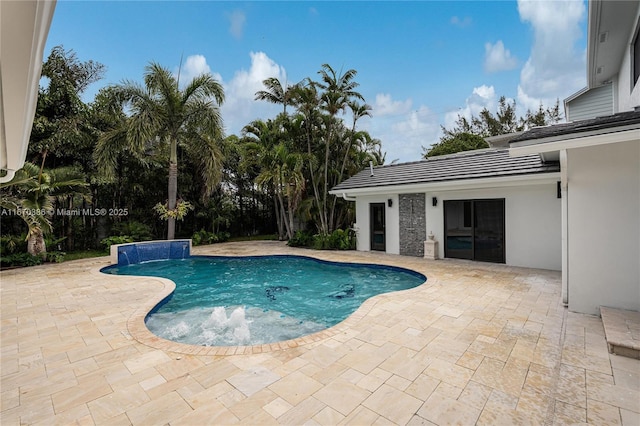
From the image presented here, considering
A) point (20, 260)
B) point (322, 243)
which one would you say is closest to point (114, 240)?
point (20, 260)

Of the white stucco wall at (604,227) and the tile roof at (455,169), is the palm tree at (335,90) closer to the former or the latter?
the tile roof at (455,169)

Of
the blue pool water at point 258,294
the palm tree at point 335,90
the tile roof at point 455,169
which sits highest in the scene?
the palm tree at point 335,90

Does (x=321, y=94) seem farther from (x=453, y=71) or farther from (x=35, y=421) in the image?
(x=35, y=421)

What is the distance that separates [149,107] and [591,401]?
16.1m

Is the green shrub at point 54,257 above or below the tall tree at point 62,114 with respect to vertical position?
below

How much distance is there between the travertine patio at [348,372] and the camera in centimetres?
287

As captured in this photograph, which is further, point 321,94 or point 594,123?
point 321,94

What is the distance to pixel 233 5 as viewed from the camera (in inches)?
459

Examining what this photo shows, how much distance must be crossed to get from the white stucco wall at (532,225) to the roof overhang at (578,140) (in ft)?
18.4

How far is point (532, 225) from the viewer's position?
369 inches

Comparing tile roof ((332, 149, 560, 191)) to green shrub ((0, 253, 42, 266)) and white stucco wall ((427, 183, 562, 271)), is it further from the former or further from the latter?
green shrub ((0, 253, 42, 266))

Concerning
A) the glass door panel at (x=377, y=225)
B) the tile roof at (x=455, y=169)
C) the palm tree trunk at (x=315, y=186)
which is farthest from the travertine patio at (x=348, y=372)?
the palm tree trunk at (x=315, y=186)

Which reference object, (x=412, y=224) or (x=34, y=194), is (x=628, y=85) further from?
(x=34, y=194)

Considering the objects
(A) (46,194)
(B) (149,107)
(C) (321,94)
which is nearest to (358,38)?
(C) (321,94)
